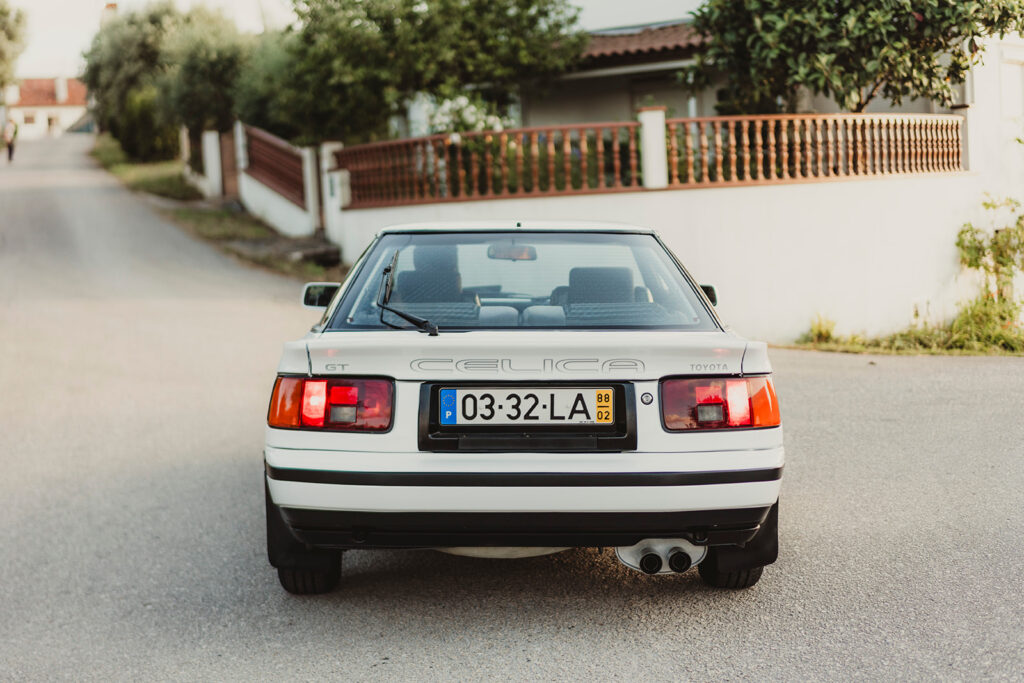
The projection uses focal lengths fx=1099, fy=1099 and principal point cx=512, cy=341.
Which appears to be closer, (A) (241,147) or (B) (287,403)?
(B) (287,403)

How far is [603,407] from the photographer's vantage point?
3617 mm

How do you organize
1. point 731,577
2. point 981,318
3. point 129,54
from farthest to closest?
point 129,54
point 981,318
point 731,577

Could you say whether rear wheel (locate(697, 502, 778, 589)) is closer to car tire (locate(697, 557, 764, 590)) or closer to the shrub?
car tire (locate(697, 557, 764, 590))

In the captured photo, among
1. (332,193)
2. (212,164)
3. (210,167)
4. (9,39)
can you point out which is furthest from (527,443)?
(9,39)

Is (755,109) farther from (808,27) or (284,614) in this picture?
(284,614)

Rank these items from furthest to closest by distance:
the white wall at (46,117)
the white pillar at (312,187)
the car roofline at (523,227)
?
the white wall at (46,117)
the white pillar at (312,187)
the car roofline at (523,227)

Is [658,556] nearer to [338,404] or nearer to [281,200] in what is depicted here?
[338,404]

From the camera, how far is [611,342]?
3668mm

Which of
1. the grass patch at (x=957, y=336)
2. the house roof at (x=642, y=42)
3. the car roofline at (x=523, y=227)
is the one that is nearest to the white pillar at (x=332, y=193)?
the house roof at (x=642, y=42)

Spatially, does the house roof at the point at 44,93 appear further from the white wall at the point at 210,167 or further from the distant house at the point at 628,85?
the distant house at the point at 628,85

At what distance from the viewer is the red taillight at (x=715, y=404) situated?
362cm

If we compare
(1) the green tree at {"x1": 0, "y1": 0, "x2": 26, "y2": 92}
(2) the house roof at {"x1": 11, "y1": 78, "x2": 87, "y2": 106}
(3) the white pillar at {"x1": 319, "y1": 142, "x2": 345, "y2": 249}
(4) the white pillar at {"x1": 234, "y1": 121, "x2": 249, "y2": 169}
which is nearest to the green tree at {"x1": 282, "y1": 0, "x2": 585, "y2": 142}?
(3) the white pillar at {"x1": 319, "y1": 142, "x2": 345, "y2": 249}

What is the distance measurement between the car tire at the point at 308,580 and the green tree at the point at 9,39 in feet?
141

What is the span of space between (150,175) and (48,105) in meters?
84.5
